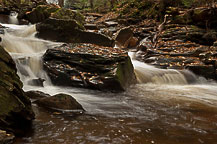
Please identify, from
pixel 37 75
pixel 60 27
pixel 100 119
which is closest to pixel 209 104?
pixel 100 119

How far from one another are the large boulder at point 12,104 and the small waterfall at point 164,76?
19.5 feet

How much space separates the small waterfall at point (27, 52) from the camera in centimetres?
689

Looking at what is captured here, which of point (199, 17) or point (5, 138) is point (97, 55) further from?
point (199, 17)

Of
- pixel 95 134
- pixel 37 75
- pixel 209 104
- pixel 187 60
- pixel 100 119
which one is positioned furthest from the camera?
pixel 187 60

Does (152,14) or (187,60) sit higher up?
(152,14)

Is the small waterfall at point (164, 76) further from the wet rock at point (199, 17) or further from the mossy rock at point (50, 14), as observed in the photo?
the mossy rock at point (50, 14)

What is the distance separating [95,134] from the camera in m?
3.07

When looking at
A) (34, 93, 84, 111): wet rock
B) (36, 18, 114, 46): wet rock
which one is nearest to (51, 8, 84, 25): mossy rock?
(36, 18, 114, 46): wet rock

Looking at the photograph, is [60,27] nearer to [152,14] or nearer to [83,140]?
[83,140]

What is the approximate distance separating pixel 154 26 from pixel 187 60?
321 inches

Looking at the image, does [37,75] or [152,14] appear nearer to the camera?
[37,75]

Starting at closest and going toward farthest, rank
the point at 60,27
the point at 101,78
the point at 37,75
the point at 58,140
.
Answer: the point at 58,140 < the point at 101,78 < the point at 37,75 < the point at 60,27

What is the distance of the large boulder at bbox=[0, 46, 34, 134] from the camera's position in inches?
104

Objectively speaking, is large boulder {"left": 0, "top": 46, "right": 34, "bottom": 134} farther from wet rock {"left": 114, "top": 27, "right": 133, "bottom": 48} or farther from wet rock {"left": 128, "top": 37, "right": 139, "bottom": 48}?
wet rock {"left": 128, "top": 37, "right": 139, "bottom": 48}
